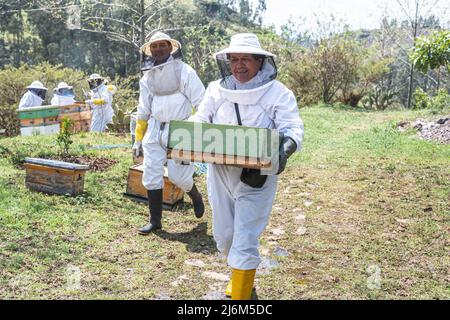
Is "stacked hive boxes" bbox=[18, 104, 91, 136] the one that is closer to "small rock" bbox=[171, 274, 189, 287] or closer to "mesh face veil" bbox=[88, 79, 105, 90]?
"mesh face veil" bbox=[88, 79, 105, 90]

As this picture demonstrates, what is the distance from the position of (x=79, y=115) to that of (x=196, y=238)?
863 cm

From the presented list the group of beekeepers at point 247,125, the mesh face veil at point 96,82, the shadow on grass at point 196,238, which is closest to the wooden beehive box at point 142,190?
the shadow on grass at point 196,238

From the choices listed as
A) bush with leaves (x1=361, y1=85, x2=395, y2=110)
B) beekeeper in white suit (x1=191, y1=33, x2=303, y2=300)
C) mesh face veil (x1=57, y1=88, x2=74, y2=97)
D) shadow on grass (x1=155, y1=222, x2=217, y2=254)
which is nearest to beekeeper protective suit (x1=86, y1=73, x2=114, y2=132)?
mesh face veil (x1=57, y1=88, x2=74, y2=97)

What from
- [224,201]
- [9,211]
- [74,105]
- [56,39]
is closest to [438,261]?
[224,201]

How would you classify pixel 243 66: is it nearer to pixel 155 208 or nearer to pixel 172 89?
pixel 172 89

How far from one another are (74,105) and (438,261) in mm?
10019

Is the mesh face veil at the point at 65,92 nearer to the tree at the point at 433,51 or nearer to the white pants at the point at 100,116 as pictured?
the white pants at the point at 100,116

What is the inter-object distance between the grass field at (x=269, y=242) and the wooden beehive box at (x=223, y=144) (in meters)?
A: 1.16

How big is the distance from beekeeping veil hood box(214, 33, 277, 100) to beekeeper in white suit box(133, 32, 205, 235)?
55.4 inches

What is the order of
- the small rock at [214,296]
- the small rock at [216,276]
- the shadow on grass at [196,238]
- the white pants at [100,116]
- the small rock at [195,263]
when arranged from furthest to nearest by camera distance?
the white pants at [100,116] → the shadow on grass at [196,238] → the small rock at [195,263] → the small rock at [216,276] → the small rock at [214,296]

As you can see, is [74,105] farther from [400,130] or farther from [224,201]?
[224,201]

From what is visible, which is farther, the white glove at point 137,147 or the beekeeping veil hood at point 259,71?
the white glove at point 137,147

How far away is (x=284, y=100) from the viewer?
3.14 m

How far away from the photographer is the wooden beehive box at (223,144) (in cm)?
278
